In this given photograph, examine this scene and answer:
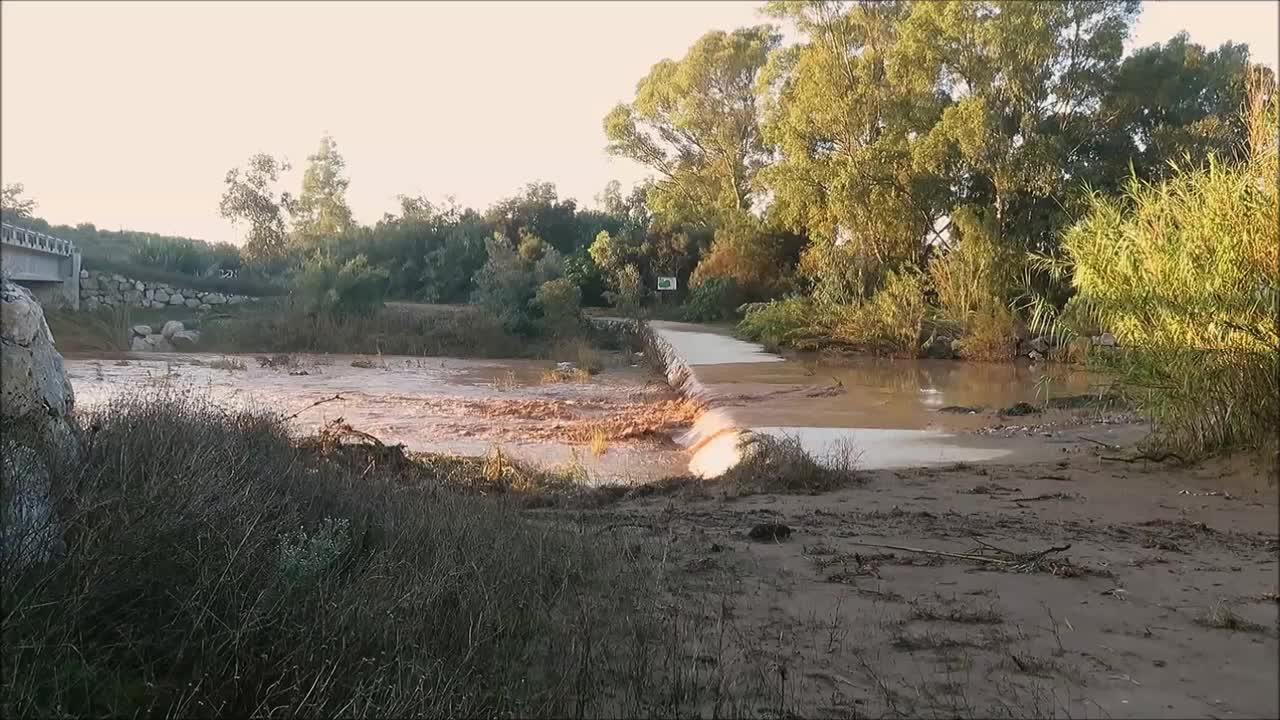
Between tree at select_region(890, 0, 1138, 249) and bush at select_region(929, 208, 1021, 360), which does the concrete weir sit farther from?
tree at select_region(890, 0, 1138, 249)

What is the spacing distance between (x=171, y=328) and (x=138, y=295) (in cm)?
441

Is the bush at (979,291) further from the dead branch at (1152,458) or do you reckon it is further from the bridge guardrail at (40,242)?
the bridge guardrail at (40,242)

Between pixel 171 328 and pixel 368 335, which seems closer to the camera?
pixel 368 335

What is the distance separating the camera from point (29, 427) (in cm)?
314

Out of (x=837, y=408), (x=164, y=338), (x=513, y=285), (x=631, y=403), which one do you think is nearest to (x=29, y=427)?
(x=837, y=408)

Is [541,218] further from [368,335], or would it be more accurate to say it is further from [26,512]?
[26,512]

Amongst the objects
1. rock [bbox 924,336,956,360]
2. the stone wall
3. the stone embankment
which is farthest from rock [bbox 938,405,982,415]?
the stone wall

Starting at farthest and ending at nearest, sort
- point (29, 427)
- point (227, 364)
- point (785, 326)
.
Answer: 1. point (785, 326)
2. point (227, 364)
3. point (29, 427)

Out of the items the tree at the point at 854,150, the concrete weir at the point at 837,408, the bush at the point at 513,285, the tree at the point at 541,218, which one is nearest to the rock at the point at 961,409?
the concrete weir at the point at 837,408

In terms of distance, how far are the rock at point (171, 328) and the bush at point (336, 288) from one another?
3.28m

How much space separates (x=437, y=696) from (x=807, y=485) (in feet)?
16.9

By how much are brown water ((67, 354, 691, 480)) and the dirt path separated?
3817 millimetres

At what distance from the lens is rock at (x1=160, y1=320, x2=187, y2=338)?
26.4 m

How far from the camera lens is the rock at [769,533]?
A: 5.48 meters
